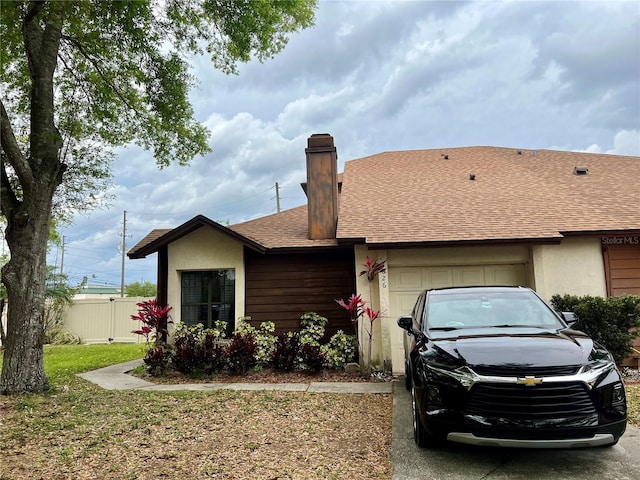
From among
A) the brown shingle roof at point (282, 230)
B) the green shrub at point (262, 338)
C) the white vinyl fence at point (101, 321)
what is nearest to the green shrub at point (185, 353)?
the green shrub at point (262, 338)

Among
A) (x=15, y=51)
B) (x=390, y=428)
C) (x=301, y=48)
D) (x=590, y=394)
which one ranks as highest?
(x=301, y=48)

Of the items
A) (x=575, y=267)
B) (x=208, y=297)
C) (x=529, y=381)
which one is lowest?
(x=529, y=381)

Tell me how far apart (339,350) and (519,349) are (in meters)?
5.44

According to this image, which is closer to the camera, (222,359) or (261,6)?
(261,6)

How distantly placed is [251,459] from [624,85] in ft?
51.1

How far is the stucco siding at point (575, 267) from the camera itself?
888cm

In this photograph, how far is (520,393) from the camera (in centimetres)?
333

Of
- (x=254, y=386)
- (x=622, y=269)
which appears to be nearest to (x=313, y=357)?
(x=254, y=386)

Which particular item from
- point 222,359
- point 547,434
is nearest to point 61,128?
point 222,359

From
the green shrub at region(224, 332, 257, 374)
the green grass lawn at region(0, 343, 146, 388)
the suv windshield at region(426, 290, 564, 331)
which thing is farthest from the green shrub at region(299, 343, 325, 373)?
the green grass lawn at region(0, 343, 146, 388)

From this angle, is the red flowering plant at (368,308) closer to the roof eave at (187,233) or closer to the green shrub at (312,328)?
the green shrub at (312,328)

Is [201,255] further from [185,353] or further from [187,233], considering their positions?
[185,353]

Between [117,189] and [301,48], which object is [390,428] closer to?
[117,189]

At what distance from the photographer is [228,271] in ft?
32.7
